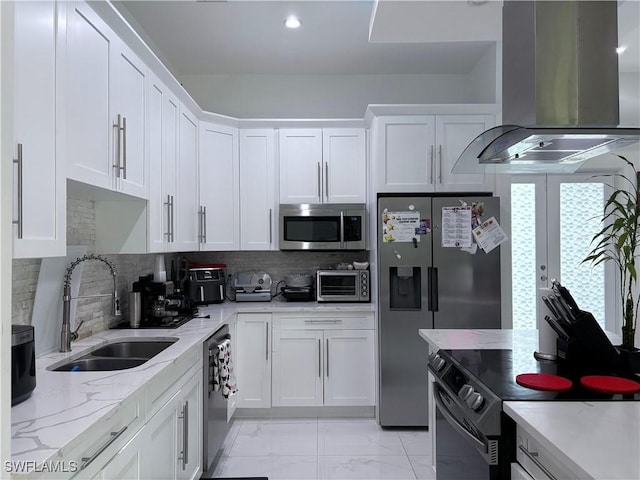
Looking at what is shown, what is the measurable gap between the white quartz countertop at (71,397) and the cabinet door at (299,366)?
43.1 inches

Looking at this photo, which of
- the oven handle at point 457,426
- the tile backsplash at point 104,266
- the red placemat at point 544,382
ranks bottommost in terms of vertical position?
the oven handle at point 457,426

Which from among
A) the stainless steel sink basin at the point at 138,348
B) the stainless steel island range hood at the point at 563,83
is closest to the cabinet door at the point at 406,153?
the stainless steel island range hood at the point at 563,83

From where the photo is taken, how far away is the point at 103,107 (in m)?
1.90

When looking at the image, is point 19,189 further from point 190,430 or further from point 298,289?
point 298,289

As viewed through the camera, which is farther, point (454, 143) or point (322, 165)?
point (322, 165)

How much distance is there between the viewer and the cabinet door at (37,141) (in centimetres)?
124

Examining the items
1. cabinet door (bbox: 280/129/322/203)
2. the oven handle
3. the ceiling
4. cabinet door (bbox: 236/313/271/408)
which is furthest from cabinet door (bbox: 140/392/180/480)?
the ceiling

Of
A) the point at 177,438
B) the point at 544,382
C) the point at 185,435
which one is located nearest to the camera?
the point at 544,382

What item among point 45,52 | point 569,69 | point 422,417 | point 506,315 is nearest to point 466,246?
point 506,315

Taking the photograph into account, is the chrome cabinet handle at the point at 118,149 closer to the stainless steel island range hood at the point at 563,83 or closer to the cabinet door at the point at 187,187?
the cabinet door at the point at 187,187

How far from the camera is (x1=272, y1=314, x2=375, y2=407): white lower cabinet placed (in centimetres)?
347

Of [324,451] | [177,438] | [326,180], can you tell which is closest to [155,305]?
[177,438]

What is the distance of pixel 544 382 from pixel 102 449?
142 cm

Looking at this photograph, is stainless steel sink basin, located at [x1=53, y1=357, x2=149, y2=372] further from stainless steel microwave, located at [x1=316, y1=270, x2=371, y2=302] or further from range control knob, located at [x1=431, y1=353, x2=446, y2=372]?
stainless steel microwave, located at [x1=316, y1=270, x2=371, y2=302]
